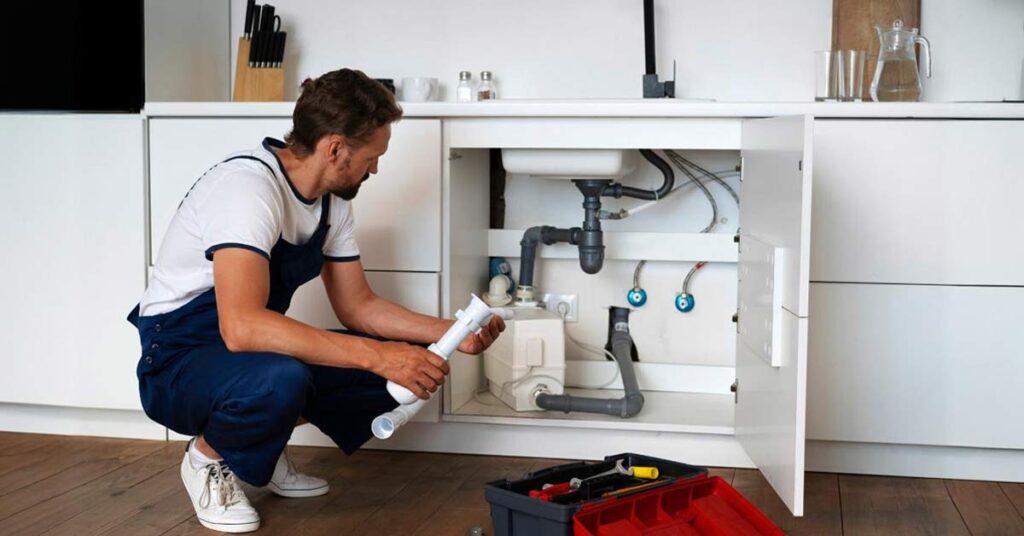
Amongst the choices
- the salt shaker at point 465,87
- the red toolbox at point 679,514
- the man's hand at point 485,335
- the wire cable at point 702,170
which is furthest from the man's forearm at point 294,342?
the wire cable at point 702,170

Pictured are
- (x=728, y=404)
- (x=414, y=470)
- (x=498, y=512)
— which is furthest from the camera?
(x=728, y=404)

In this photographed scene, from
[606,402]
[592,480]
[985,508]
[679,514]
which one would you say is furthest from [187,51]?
[985,508]

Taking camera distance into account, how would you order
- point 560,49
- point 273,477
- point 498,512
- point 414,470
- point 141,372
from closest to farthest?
point 498,512 < point 141,372 < point 273,477 < point 414,470 < point 560,49

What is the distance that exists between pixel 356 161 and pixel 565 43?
108 cm

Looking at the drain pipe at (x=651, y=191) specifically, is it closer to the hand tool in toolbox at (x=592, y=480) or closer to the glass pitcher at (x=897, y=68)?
the glass pitcher at (x=897, y=68)

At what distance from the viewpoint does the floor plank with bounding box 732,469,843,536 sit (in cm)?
216

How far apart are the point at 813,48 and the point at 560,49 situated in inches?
25.7

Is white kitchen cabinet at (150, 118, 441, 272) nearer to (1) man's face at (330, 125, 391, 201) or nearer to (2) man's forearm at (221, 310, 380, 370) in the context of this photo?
(1) man's face at (330, 125, 391, 201)

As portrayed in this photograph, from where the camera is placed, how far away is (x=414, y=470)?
2533mm

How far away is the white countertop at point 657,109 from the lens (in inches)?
94.3

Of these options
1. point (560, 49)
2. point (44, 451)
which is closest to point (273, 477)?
point (44, 451)

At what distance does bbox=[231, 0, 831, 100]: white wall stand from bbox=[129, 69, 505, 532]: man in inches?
36.0

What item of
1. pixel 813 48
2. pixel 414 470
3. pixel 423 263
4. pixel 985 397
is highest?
pixel 813 48

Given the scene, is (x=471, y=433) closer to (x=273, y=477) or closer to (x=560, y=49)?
(x=273, y=477)
